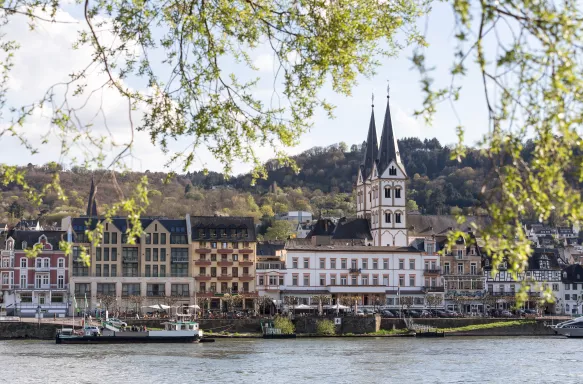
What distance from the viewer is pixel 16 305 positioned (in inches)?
3371

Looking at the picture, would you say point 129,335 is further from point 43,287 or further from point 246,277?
point 246,277

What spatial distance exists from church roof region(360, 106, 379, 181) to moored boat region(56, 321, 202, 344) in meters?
43.4

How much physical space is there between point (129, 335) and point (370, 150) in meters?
47.2

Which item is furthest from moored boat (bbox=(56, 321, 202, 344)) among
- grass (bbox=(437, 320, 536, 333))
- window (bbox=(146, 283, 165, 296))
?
grass (bbox=(437, 320, 536, 333))

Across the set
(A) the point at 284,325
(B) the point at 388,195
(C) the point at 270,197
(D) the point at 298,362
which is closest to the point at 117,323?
(A) the point at 284,325

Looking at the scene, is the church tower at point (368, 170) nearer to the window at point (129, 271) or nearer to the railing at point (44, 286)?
the window at point (129, 271)

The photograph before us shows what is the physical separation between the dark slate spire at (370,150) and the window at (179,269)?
27896mm

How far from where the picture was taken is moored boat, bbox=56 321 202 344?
226 feet

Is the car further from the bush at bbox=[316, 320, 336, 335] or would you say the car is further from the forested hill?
the forested hill

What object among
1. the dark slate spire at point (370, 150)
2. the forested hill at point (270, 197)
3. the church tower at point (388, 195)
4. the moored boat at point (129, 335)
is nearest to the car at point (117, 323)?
the moored boat at point (129, 335)

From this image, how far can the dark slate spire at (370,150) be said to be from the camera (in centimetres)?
11050

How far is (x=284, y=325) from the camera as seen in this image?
247ft

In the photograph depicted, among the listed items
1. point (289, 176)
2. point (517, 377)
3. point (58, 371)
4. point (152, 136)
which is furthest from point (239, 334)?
point (289, 176)

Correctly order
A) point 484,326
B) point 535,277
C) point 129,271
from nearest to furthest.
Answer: point 484,326 < point 129,271 < point 535,277
